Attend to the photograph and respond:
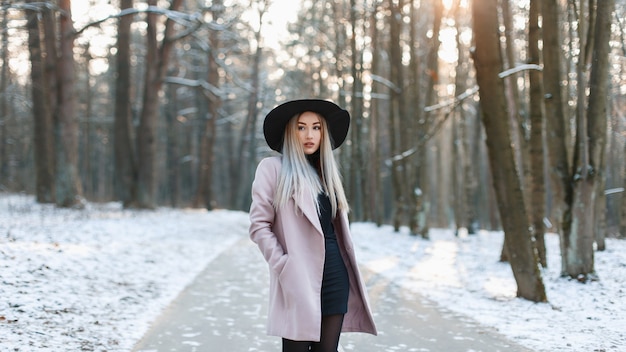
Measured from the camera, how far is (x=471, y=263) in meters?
13.0

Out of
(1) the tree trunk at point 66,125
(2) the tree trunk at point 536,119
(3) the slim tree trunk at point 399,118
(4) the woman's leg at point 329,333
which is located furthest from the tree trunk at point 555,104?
(1) the tree trunk at point 66,125

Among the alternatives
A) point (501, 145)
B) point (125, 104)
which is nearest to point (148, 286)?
point (501, 145)

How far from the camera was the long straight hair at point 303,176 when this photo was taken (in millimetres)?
3479

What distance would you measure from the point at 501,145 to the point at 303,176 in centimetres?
523

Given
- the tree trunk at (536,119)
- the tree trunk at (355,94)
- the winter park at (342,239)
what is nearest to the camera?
the winter park at (342,239)

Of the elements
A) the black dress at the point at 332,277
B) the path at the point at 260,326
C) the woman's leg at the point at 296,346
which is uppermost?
the black dress at the point at 332,277

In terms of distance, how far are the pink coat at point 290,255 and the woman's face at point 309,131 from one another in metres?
0.21

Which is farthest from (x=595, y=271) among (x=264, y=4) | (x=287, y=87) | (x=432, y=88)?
(x=287, y=87)

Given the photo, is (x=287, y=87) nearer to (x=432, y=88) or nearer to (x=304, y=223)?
(x=432, y=88)

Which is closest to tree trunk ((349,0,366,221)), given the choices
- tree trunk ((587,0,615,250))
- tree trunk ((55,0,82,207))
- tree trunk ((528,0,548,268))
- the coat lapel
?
tree trunk ((55,0,82,207))

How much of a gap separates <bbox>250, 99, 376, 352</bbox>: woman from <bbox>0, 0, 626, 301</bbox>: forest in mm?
4917

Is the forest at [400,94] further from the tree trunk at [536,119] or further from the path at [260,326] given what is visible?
the path at [260,326]

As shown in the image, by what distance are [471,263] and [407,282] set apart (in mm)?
2922

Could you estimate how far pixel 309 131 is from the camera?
3682 mm
